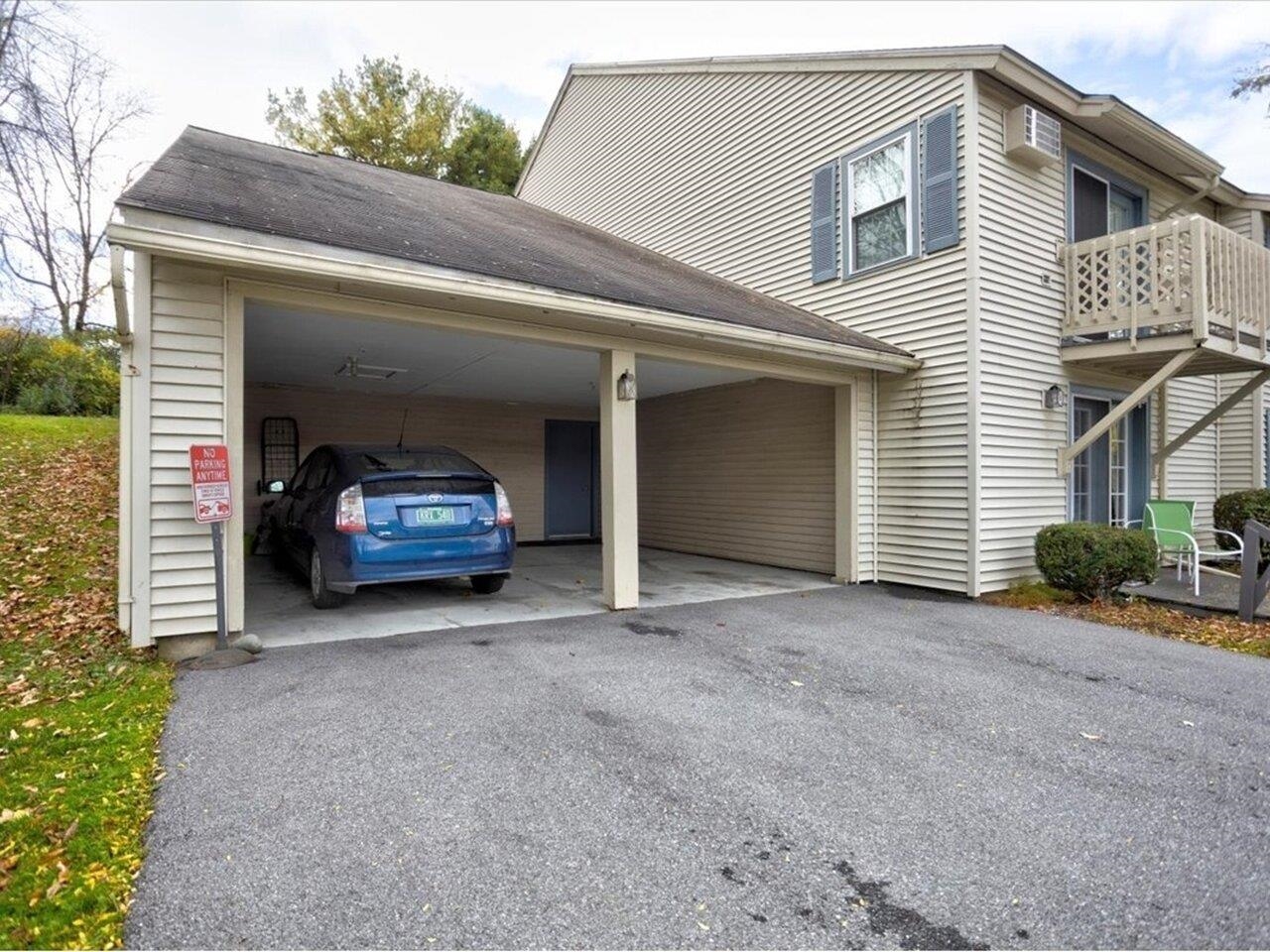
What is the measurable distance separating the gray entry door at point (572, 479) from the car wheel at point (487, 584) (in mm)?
4885

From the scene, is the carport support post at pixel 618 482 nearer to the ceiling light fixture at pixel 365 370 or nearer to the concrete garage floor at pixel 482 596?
the concrete garage floor at pixel 482 596

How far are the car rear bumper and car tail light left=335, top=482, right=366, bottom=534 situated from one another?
0.08 m

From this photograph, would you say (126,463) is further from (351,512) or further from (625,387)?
(625,387)

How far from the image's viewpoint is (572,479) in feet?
38.8

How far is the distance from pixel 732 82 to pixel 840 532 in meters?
6.96

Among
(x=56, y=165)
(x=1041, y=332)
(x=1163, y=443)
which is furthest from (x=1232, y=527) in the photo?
(x=56, y=165)

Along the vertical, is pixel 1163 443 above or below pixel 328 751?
above

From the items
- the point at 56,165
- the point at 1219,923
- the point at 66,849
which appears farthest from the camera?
the point at 56,165

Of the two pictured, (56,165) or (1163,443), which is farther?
(56,165)

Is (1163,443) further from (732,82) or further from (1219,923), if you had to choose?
(1219,923)

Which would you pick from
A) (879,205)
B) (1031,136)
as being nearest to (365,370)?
(879,205)

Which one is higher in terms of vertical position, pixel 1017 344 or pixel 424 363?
pixel 1017 344

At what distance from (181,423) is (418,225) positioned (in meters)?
2.94

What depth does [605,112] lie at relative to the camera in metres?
12.8
